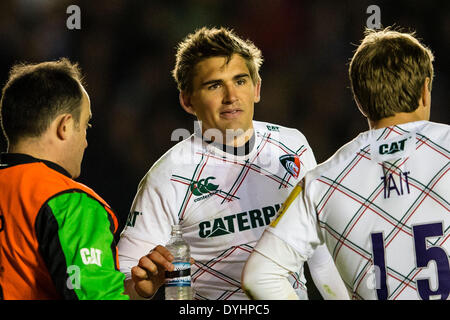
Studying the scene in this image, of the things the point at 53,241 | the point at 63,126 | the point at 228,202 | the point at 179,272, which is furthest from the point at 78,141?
the point at 228,202

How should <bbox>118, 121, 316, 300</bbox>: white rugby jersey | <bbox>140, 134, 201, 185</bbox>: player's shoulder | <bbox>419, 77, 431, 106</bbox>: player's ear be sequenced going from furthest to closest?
<bbox>140, 134, 201, 185</bbox>: player's shoulder
<bbox>118, 121, 316, 300</bbox>: white rugby jersey
<bbox>419, 77, 431, 106</bbox>: player's ear

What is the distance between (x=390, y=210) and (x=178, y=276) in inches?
31.9

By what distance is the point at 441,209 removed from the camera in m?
1.89

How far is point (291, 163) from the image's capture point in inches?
116

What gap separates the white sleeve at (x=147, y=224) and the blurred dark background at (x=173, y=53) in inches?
92.9

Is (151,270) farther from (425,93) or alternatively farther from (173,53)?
(173,53)

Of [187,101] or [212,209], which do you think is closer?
[212,209]

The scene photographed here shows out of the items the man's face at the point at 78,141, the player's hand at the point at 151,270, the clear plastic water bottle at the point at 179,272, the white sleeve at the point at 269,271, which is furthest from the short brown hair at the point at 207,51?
the white sleeve at the point at 269,271

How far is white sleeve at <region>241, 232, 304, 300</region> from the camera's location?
1938mm

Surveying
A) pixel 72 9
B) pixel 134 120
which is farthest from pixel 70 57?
pixel 134 120

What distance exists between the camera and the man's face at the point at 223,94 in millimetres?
2893

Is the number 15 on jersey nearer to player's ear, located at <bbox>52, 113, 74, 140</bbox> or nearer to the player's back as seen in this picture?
the player's back

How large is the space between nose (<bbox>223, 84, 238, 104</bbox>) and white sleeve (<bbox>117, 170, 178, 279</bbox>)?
0.48 m

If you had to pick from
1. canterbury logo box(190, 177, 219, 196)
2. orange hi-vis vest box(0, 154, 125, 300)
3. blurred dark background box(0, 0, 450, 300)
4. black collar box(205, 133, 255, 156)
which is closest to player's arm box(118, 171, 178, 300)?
canterbury logo box(190, 177, 219, 196)
